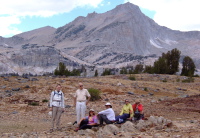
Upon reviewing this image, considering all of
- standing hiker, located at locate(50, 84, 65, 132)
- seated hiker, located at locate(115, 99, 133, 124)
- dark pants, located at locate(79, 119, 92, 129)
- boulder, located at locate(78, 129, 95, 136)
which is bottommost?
boulder, located at locate(78, 129, 95, 136)

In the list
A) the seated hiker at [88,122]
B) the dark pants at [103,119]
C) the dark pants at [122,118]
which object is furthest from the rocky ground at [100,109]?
the dark pants at [122,118]

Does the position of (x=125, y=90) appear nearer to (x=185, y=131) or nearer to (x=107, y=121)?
(x=107, y=121)

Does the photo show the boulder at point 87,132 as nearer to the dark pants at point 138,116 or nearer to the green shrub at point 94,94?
the dark pants at point 138,116

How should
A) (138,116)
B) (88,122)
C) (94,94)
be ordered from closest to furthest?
(88,122)
(138,116)
(94,94)

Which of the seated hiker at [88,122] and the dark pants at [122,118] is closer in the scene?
the seated hiker at [88,122]

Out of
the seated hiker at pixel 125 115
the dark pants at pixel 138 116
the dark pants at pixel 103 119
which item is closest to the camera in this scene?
the dark pants at pixel 103 119

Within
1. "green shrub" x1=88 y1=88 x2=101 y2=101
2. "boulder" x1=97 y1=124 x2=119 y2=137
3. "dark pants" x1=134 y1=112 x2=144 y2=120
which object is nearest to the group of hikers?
"dark pants" x1=134 y1=112 x2=144 y2=120

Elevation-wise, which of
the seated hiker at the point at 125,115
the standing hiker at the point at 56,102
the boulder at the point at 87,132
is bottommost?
the boulder at the point at 87,132

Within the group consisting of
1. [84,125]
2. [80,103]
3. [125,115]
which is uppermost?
[80,103]

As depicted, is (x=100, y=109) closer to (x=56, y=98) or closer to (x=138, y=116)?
(x=138, y=116)

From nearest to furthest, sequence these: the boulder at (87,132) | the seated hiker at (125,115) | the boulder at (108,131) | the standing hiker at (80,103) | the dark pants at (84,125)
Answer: the boulder at (108,131)
the boulder at (87,132)
the dark pants at (84,125)
the standing hiker at (80,103)
the seated hiker at (125,115)

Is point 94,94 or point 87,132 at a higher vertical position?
point 94,94

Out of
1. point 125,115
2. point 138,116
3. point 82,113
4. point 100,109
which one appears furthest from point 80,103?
point 100,109

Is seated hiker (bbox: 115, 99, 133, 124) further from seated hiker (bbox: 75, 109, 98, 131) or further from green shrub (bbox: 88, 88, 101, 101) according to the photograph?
green shrub (bbox: 88, 88, 101, 101)
